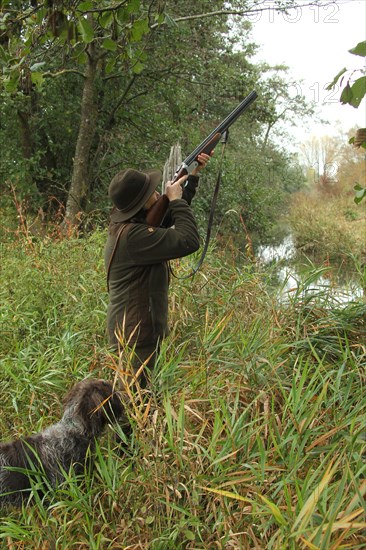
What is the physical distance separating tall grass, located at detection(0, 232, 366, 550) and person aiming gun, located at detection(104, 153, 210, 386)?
217 mm

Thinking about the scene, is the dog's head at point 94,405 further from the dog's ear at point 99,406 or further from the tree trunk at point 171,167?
the tree trunk at point 171,167

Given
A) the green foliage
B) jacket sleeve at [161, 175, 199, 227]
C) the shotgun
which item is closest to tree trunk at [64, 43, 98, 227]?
the shotgun

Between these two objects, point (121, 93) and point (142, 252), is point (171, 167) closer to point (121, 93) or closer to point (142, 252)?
point (142, 252)

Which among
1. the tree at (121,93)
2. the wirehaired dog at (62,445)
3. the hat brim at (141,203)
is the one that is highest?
the tree at (121,93)

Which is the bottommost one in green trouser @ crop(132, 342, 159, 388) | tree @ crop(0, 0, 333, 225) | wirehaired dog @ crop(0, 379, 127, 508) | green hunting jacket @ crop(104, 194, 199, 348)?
wirehaired dog @ crop(0, 379, 127, 508)

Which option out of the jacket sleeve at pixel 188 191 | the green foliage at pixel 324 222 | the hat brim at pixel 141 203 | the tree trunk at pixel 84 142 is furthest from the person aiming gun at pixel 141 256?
the green foliage at pixel 324 222

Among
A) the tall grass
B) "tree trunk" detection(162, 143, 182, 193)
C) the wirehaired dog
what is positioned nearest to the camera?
the tall grass

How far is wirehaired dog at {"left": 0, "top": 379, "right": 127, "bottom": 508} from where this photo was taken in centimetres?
272

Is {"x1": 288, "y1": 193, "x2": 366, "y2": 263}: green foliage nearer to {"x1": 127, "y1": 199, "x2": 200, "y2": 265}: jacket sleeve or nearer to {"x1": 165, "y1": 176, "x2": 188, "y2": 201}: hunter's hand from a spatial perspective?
{"x1": 165, "y1": 176, "x2": 188, "y2": 201}: hunter's hand

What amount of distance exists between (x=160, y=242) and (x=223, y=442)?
123 centimetres

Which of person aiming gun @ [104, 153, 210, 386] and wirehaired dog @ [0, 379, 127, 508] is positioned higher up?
person aiming gun @ [104, 153, 210, 386]

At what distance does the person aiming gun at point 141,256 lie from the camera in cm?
324

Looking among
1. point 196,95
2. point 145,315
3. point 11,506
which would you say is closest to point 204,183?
point 196,95

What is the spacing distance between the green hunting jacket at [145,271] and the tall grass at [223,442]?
220 mm
